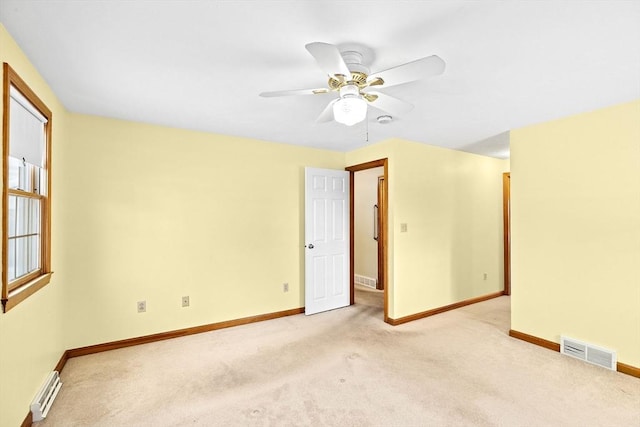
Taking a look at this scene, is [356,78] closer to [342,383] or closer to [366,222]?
[342,383]

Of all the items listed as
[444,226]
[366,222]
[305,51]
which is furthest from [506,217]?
[305,51]

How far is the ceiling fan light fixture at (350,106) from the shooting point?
1716 mm

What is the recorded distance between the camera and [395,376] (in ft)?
8.08

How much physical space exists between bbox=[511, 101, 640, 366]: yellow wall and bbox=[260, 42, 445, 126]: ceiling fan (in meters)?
1.94

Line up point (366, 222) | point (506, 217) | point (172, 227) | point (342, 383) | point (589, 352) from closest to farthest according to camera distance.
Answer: point (342, 383) → point (589, 352) → point (172, 227) → point (506, 217) → point (366, 222)

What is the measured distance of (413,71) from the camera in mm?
1514

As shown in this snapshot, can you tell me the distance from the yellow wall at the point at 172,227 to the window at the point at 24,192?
0.40 meters

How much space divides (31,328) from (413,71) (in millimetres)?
2732

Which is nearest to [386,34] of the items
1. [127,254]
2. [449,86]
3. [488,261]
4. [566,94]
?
[449,86]

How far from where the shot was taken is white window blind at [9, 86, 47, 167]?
1.81 metres

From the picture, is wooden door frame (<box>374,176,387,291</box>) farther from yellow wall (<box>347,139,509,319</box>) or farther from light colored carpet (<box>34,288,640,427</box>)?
light colored carpet (<box>34,288,640,427</box>)

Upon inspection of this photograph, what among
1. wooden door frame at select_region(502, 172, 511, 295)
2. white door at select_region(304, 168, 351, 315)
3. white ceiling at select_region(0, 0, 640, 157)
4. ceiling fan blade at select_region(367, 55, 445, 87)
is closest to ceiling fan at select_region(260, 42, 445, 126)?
ceiling fan blade at select_region(367, 55, 445, 87)

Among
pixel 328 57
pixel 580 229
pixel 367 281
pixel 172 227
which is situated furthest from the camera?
pixel 367 281

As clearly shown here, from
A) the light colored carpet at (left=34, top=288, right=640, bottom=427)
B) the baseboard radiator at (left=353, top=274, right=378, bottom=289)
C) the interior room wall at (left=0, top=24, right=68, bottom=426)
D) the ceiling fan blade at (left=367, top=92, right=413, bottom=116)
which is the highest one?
the ceiling fan blade at (left=367, top=92, right=413, bottom=116)
